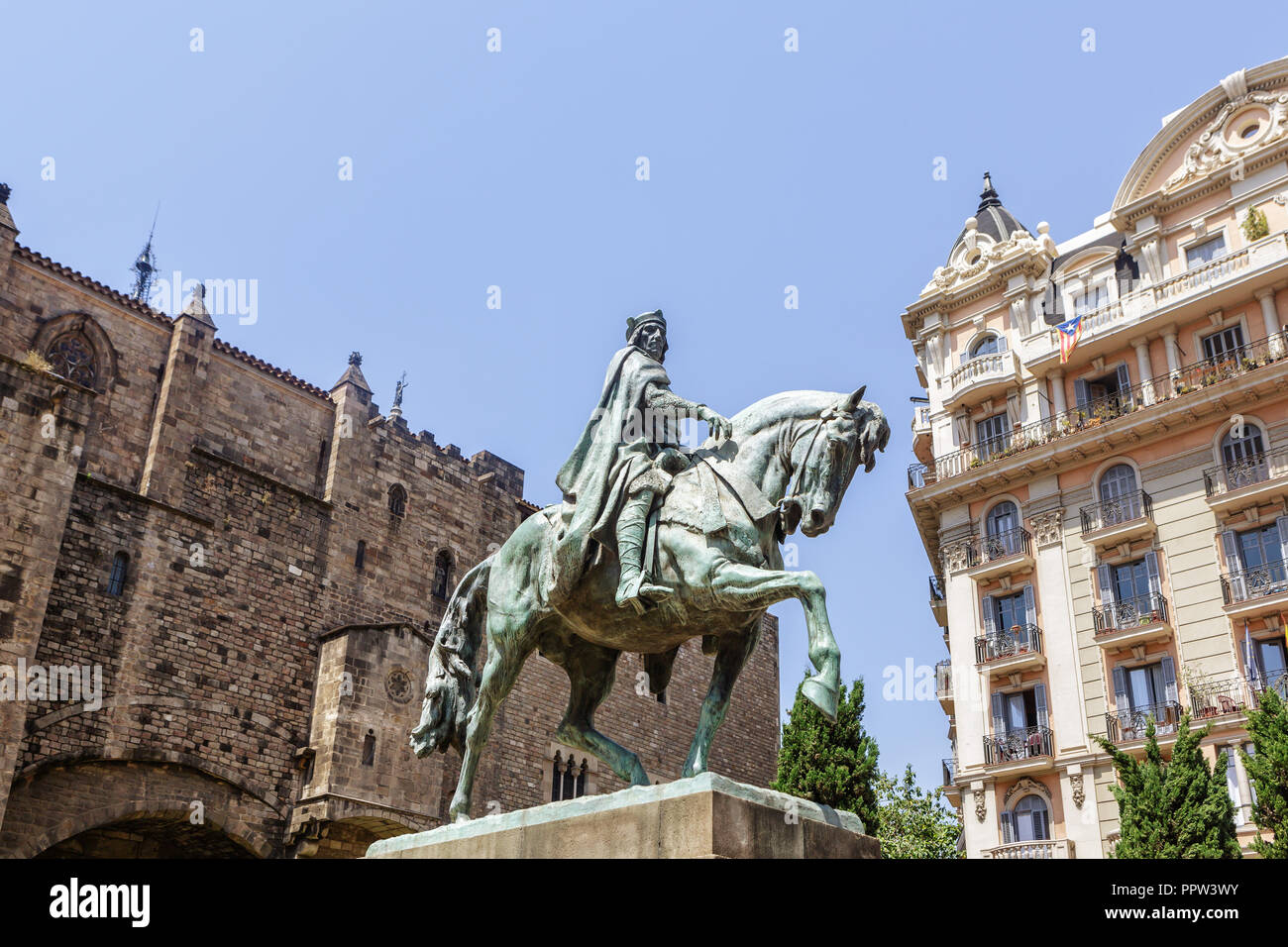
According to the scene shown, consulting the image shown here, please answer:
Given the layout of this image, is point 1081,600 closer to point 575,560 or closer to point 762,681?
point 762,681

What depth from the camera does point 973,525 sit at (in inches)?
1150

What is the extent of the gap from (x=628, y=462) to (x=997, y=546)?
2326cm

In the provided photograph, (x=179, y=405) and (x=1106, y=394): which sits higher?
(x=1106, y=394)

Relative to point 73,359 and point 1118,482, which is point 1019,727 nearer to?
point 1118,482

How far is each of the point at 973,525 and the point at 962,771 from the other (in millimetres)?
6581

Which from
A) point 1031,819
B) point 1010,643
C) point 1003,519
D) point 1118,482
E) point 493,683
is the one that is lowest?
point 493,683

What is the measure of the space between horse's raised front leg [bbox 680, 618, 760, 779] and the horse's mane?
1.29 m

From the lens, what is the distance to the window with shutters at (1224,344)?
87.0ft

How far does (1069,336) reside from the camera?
2845cm

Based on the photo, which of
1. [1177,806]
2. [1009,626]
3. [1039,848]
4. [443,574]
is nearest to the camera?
[1177,806]

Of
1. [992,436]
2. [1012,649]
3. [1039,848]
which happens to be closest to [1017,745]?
[1012,649]

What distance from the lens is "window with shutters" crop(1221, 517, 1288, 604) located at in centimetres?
2362

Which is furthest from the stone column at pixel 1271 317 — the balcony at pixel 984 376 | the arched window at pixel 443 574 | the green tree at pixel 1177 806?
the arched window at pixel 443 574
